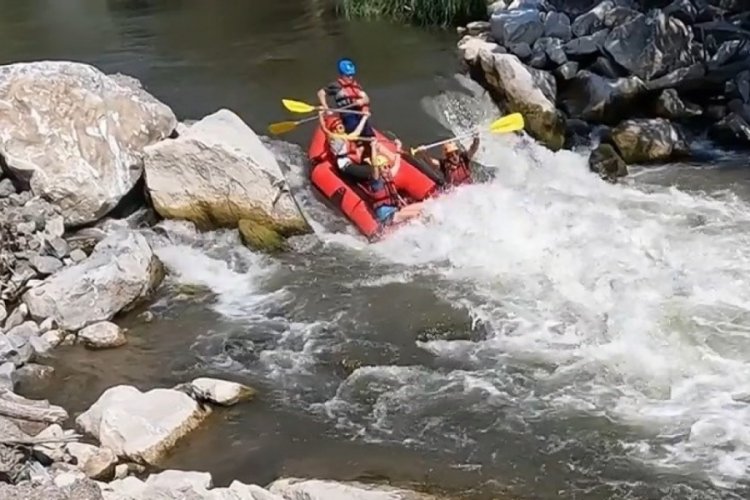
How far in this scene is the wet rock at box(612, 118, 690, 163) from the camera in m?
9.44

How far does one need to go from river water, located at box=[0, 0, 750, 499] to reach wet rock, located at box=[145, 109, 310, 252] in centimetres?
→ 24

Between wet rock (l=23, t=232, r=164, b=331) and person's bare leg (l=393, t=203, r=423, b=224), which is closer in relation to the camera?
wet rock (l=23, t=232, r=164, b=331)

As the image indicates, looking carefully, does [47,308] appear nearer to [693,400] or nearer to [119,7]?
[693,400]

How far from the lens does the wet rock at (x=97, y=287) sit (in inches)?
266

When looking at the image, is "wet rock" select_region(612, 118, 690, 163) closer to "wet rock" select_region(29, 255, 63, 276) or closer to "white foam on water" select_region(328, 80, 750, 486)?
"white foam on water" select_region(328, 80, 750, 486)

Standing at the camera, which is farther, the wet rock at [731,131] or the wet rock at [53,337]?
the wet rock at [731,131]

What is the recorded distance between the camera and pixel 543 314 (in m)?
6.61

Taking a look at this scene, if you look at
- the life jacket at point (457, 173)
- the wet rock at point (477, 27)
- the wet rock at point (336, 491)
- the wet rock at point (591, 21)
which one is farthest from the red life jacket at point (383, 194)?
the wet rock at point (477, 27)

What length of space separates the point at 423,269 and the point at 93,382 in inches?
99.8

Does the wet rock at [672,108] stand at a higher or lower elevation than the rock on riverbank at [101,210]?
lower

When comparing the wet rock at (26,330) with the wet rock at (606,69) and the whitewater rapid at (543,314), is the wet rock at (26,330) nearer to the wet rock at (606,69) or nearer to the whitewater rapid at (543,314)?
the whitewater rapid at (543,314)

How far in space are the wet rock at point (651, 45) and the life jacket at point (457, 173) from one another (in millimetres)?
3085

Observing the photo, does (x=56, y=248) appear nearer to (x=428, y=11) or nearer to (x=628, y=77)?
(x=628, y=77)

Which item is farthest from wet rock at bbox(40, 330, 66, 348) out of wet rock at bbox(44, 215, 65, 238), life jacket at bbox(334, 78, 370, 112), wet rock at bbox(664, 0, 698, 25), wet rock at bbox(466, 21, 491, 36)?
wet rock at bbox(466, 21, 491, 36)
